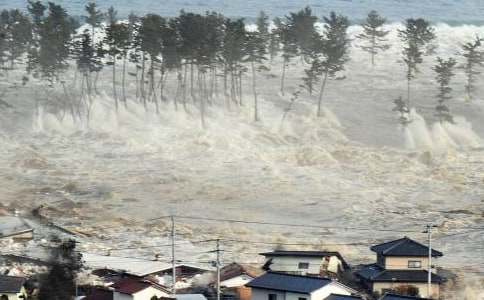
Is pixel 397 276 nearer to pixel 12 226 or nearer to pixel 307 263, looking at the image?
pixel 307 263

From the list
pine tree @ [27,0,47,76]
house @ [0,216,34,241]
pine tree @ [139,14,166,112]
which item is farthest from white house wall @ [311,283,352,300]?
pine tree @ [27,0,47,76]

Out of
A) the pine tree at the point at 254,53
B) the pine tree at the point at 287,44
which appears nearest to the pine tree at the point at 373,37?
the pine tree at the point at 287,44

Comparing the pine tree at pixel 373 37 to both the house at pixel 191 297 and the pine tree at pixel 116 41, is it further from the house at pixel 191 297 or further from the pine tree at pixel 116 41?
the house at pixel 191 297

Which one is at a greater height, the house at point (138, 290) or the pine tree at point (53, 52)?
the pine tree at point (53, 52)

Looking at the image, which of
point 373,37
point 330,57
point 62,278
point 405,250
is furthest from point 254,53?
point 62,278

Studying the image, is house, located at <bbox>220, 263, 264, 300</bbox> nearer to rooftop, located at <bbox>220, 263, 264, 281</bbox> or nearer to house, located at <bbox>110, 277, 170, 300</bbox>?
rooftop, located at <bbox>220, 263, 264, 281</bbox>

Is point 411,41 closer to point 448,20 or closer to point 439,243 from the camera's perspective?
point 448,20

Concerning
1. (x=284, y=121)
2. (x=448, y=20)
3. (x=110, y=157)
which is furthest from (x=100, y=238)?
(x=448, y=20)
